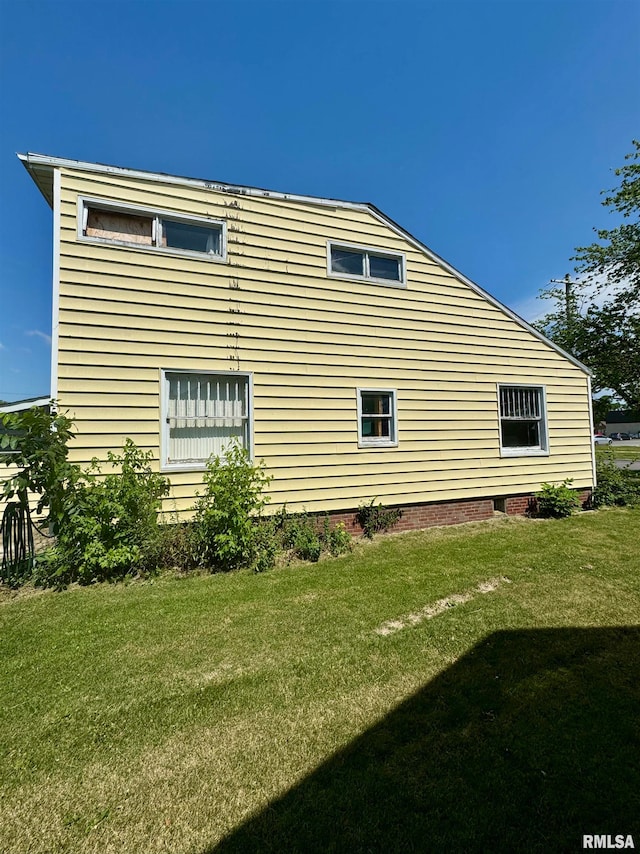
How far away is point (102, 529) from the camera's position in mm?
4992

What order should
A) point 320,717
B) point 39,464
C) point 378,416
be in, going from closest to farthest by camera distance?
point 320,717 → point 39,464 → point 378,416

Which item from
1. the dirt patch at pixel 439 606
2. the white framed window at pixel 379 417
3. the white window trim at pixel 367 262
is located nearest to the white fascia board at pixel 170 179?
the white window trim at pixel 367 262

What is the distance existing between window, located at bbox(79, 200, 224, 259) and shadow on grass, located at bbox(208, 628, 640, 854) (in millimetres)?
6796

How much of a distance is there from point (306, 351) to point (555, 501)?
651cm

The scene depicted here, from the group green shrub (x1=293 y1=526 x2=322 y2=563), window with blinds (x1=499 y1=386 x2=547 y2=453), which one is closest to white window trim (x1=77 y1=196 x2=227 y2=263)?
green shrub (x1=293 y1=526 x2=322 y2=563)

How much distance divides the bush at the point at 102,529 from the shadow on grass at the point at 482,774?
3986 millimetres

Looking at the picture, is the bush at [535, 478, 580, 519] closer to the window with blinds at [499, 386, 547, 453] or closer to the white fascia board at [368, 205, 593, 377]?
the window with blinds at [499, 386, 547, 453]

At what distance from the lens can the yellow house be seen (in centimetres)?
567

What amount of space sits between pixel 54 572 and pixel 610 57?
1492cm

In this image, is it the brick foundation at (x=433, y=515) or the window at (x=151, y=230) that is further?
the brick foundation at (x=433, y=515)

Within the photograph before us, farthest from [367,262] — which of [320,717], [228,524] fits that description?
[320,717]

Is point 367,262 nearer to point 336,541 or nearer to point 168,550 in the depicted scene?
point 336,541

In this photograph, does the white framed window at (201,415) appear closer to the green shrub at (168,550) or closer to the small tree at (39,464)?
the green shrub at (168,550)

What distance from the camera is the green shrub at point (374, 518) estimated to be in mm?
7036
